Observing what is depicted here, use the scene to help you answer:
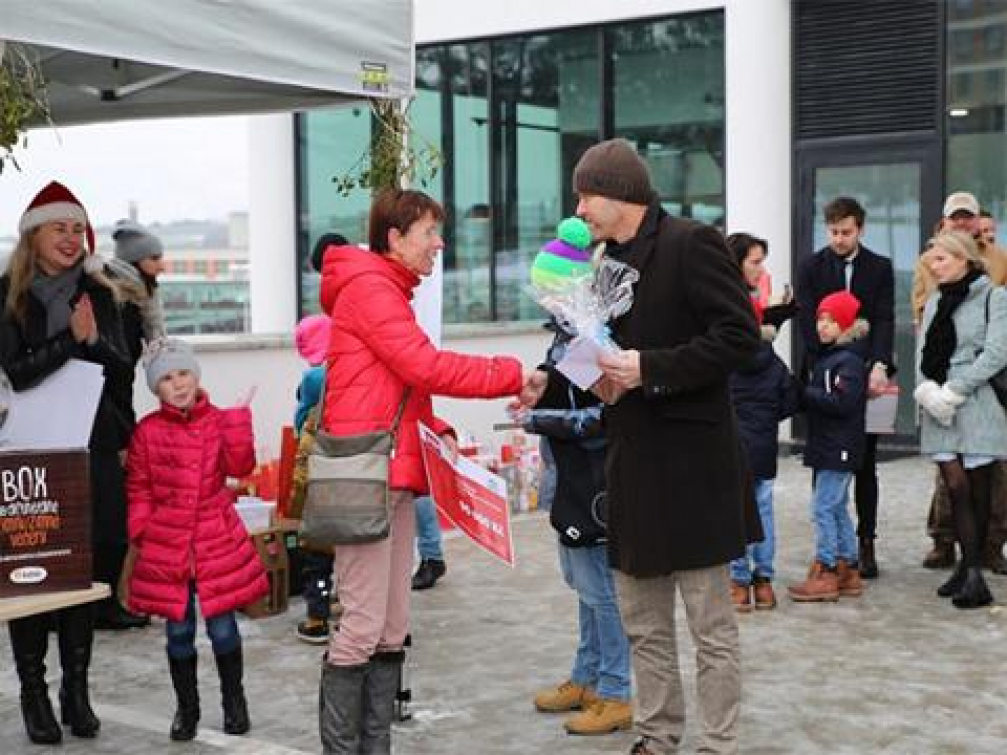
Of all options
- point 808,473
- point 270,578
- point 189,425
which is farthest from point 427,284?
point 808,473

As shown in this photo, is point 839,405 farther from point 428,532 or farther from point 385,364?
point 385,364

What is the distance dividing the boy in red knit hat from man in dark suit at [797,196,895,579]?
31 cm

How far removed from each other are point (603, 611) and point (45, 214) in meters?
2.51

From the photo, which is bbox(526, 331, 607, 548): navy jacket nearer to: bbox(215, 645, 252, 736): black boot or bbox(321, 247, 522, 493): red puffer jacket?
bbox(321, 247, 522, 493): red puffer jacket

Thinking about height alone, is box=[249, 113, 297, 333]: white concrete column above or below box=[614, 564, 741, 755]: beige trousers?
above

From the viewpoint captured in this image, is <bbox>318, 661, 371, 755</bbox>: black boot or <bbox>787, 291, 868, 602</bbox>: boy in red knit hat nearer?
<bbox>318, 661, 371, 755</bbox>: black boot

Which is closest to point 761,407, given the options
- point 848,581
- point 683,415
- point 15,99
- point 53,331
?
point 848,581

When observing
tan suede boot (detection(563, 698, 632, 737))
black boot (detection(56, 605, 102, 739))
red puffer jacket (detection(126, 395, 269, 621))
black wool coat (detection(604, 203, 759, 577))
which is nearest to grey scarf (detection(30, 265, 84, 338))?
red puffer jacket (detection(126, 395, 269, 621))

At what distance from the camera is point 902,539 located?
831 cm

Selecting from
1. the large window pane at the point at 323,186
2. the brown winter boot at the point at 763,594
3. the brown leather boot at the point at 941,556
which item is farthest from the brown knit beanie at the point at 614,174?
the large window pane at the point at 323,186

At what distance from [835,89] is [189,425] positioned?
26.5 feet

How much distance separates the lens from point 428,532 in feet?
23.9

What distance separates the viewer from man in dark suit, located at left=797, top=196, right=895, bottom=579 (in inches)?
282

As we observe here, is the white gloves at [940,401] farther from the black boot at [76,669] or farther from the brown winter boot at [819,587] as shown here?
the black boot at [76,669]
